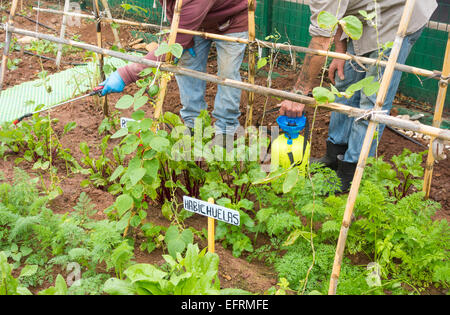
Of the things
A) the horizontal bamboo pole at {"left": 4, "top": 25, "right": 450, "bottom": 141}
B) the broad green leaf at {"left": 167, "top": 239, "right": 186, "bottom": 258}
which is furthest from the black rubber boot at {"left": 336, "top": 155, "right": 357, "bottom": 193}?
the broad green leaf at {"left": 167, "top": 239, "right": 186, "bottom": 258}

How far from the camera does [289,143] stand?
2973 mm

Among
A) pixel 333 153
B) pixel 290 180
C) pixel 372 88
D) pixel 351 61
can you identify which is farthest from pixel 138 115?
pixel 333 153

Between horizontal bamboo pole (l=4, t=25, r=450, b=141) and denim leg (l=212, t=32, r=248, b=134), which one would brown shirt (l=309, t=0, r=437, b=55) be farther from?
horizontal bamboo pole (l=4, t=25, r=450, b=141)

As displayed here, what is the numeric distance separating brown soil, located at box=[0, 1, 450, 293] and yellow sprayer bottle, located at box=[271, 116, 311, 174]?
0.67 meters

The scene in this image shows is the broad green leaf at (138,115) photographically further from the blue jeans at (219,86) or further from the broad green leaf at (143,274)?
the blue jeans at (219,86)

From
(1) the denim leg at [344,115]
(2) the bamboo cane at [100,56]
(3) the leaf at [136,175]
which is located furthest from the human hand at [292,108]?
(2) the bamboo cane at [100,56]

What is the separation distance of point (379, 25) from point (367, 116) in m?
1.14

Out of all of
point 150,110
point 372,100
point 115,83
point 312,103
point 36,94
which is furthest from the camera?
point 36,94

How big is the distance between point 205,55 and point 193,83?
223 mm

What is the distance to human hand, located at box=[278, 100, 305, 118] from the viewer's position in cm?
284

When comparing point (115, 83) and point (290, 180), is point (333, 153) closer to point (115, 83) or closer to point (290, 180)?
point (290, 180)

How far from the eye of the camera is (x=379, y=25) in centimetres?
270
